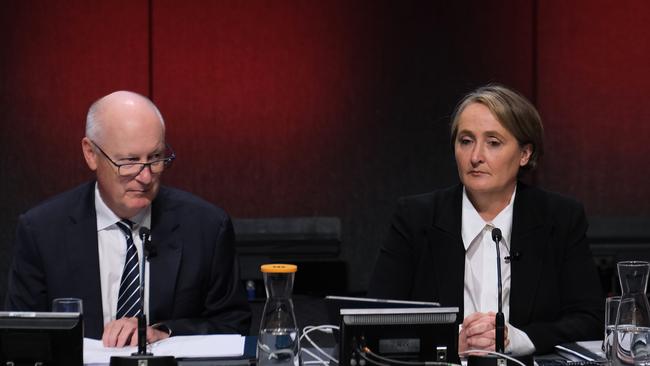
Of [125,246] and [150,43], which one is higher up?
[150,43]

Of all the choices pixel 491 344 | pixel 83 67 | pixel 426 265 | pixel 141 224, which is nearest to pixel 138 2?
pixel 83 67

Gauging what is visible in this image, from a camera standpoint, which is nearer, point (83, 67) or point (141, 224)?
point (141, 224)

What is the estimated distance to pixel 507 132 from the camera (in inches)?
116

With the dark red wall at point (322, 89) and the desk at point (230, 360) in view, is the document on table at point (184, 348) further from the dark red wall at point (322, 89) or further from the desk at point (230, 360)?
the dark red wall at point (322, 89)

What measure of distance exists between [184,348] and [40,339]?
45 centimetres

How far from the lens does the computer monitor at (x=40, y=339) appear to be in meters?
2.04

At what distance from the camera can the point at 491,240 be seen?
2.99m

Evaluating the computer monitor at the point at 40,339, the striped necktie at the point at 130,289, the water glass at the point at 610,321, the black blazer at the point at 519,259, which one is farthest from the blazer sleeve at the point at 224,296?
the water glass at the point at 610,321

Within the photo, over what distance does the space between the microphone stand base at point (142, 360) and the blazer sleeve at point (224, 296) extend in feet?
2.34

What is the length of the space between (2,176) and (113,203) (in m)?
2.28

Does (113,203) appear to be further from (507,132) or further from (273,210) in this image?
(273,210)

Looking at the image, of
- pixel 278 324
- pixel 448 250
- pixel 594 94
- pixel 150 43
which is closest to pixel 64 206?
pixel 278 324

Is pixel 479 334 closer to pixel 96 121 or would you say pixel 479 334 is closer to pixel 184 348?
pixel 184 348

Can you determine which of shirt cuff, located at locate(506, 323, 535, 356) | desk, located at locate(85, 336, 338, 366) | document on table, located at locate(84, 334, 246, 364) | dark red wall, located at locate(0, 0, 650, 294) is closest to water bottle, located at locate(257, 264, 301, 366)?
desk, located at locate(85, 336, 338, 366)
